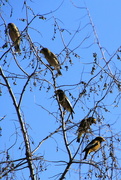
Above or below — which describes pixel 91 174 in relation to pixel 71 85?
below

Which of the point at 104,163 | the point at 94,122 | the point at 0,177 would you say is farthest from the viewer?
the point at 94,122

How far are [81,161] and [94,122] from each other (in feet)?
1.42

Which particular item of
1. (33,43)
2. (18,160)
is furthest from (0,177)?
(33,43)

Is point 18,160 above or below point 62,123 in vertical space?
below

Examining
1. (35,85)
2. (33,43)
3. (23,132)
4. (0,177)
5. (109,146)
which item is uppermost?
(33,43)

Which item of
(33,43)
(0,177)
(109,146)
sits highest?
(33,43)

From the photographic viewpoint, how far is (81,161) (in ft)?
14.4

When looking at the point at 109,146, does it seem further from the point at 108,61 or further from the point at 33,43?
the point at 33,43

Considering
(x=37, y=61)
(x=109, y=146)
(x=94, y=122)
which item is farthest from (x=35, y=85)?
(x=109, y=146)

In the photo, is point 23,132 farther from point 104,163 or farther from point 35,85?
point 104,163

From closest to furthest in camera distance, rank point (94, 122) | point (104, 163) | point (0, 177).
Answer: point (0, 177), point (104, 163), point (94, 122)

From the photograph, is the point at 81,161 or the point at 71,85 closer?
the point at 81,161

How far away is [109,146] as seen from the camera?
433 centimetres

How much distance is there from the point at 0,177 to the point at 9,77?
3.83 ft
